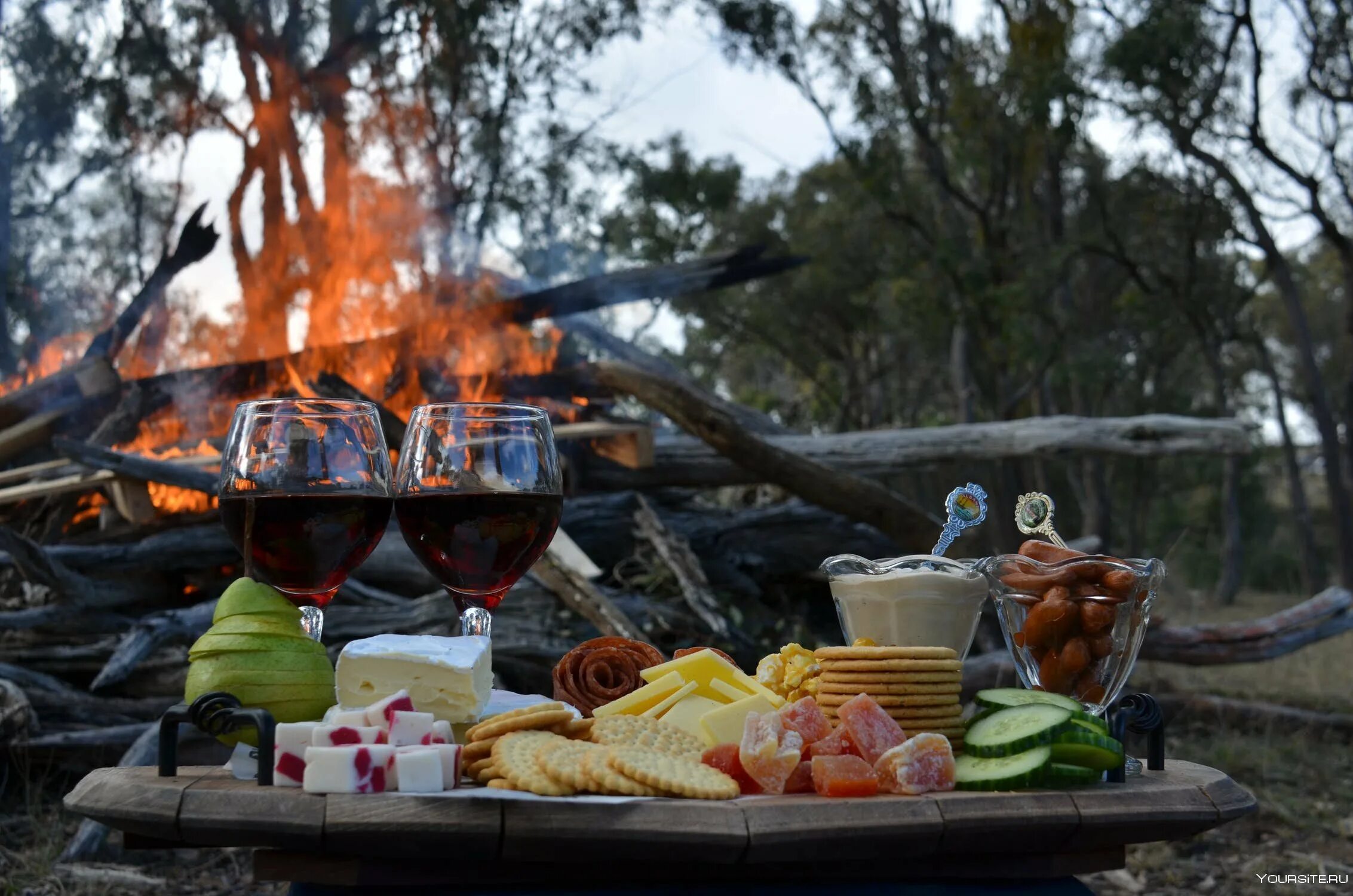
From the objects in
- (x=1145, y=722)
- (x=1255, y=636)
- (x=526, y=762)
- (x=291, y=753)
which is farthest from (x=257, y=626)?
(x=1255, y=636)

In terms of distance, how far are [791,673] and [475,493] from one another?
2.00 feet

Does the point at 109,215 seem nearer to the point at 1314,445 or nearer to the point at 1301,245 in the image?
the point at 1301,245

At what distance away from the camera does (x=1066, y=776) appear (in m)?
1.63

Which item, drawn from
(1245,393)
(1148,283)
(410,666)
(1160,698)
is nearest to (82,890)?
(410,666)

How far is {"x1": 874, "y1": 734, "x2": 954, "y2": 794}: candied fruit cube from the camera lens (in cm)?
157

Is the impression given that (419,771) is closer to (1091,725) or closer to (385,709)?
(385,709)

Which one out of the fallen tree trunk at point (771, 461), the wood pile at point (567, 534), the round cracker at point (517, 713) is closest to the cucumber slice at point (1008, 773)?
the round cracker at point (517, 713)

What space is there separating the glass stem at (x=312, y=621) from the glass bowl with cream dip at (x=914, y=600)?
88 cm

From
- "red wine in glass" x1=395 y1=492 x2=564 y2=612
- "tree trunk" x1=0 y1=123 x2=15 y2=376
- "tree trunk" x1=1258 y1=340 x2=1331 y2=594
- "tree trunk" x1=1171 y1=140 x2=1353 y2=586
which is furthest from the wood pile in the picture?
"tree trunk" x1=1258 y1=340 x2=1331 y2=594

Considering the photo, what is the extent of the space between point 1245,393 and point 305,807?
38.0 meters

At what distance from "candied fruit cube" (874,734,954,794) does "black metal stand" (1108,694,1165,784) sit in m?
0.37

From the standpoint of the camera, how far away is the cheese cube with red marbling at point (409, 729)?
1552mm

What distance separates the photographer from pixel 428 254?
11273mm

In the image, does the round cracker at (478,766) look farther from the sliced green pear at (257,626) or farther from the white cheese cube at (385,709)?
the sliced green pear at (257,626)
